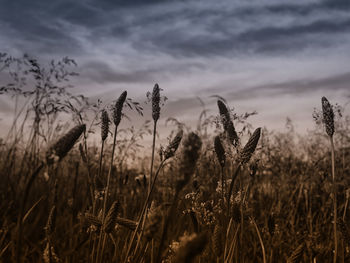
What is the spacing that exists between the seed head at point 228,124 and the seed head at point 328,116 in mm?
508

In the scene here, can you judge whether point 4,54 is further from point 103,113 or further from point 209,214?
point 209,214

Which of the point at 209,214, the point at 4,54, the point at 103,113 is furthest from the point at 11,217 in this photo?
the point at 4,54

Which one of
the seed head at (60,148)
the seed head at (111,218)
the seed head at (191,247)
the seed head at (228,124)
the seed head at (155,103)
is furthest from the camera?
the seed head at (155,103)

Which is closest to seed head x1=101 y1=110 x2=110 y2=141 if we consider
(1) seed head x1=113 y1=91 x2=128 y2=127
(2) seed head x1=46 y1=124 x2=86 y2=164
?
(1) seed head x1=113 y1=91 x2=128 y2=127

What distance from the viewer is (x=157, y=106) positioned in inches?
69.4

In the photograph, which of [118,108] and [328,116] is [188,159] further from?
[328,116]

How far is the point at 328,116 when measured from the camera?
5.83 ft

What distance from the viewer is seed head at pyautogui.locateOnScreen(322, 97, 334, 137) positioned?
1.76 m

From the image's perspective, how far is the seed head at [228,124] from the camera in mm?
1638

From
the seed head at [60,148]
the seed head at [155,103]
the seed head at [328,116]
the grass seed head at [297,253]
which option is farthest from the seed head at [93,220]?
the seed head at [328,116]

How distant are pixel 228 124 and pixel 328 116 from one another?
56 centimetres

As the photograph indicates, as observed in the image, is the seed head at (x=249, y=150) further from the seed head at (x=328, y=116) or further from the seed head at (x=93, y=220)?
the seed head at (x=93, y=220)

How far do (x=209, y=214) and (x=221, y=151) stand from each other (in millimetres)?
502

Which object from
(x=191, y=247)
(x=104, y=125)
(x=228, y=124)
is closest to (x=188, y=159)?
(x=191, y=247)
